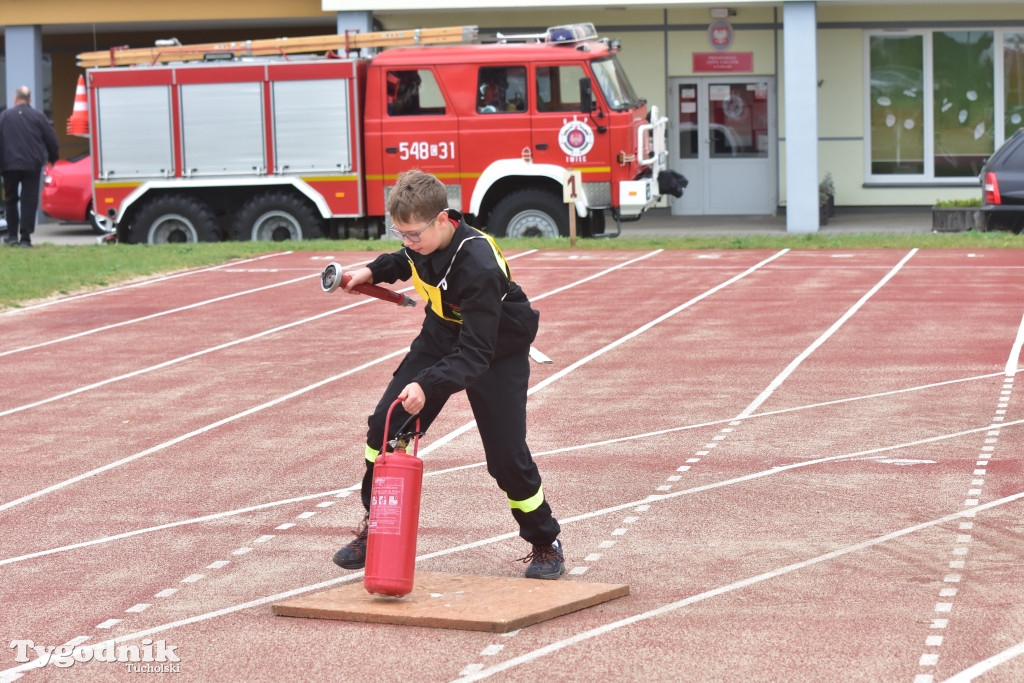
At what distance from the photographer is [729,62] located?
28.5 m

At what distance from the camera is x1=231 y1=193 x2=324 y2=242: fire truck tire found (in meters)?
23.4

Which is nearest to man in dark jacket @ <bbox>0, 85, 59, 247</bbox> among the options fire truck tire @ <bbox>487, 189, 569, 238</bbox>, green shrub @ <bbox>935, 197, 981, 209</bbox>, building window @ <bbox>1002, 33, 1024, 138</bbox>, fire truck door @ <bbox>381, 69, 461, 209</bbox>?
fire truck door @ <bbox>381, 69, 461, 209</bbox>

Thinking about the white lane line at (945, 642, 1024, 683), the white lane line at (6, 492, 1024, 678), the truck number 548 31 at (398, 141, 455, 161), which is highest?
the truck number 548 31 at (398, 141, 455, 161)

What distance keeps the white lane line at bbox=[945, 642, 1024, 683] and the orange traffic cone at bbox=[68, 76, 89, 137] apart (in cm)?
2080

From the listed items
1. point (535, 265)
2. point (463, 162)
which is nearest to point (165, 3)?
point (463, 162)

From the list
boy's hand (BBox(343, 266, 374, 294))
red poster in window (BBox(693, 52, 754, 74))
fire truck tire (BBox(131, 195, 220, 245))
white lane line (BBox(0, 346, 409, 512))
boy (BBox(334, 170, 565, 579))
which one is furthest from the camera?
red poster in window (BBox(693, 52, 754, 74))

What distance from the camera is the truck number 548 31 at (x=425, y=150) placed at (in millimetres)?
22125

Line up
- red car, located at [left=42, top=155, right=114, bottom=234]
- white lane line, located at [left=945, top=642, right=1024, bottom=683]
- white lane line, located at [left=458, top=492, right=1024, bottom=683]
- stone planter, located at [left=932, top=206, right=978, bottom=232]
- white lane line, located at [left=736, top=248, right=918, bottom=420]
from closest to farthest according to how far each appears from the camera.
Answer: white lane line, located at [left=945, top=642, right=1024, bottom=683] < white lane line, located at [left=458, top=492, right=1024, bottom=683] < white lane line, located at [left=736, top=248, right=918, bottom=420] < stone planter, located at [left=932, top=206, right=978, bottom=232] < red car, located at [left=42, top=155, right=114, bottom=234]

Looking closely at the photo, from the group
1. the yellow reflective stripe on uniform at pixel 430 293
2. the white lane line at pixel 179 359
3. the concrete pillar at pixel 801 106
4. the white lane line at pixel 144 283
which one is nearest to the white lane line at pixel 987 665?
the yellow reflective stripe on uniform at pixel 430 293

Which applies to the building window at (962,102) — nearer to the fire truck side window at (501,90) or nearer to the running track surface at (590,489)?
the fire truck side window at (501,90)

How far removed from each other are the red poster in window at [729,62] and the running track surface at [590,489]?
13244 millimetres

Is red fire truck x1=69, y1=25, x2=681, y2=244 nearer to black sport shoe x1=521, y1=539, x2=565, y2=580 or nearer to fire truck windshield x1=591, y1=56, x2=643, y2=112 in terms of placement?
fire truck windshield x1=591, y1=56, x2=643, y2=112

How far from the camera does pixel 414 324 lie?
14.8 metres

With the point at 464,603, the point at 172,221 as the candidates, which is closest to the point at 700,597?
the point at 464,603
